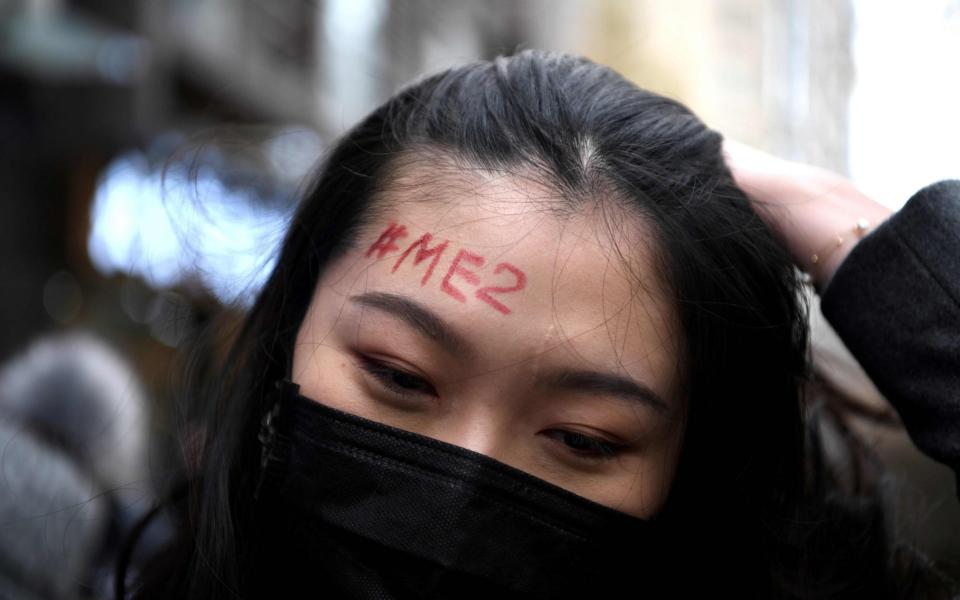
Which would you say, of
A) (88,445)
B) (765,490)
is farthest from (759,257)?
(88,445)

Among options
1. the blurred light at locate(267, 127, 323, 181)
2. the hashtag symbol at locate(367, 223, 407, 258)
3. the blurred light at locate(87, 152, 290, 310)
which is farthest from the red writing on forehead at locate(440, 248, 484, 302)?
the blurred light at locate(267, 127, 323, 181)

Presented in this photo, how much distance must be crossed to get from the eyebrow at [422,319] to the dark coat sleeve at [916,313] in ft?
2.41

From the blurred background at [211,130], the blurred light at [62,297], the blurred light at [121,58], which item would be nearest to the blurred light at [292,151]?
the blurred background at [211,130]

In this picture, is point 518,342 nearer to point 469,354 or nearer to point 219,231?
point 469,354

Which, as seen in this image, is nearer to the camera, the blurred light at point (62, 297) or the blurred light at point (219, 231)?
the blurred light at point (219, 231)

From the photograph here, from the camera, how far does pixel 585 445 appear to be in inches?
62.6

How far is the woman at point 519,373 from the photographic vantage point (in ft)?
5.05

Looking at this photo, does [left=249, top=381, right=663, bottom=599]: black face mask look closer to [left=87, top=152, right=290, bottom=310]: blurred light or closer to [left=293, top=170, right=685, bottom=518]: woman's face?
[left=293, top=170, right=685, bottom=518]: woman's face

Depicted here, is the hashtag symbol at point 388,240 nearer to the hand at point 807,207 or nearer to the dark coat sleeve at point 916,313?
the hand at point 807,207

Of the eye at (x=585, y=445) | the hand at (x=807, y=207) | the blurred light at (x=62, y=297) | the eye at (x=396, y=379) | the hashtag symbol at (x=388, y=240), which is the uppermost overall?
the hand at (x=807, y=207)

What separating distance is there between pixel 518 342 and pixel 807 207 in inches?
28.6

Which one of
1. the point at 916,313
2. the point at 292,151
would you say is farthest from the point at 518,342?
the point at 292,151

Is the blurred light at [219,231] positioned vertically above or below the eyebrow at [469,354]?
below

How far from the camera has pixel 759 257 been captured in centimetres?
178
